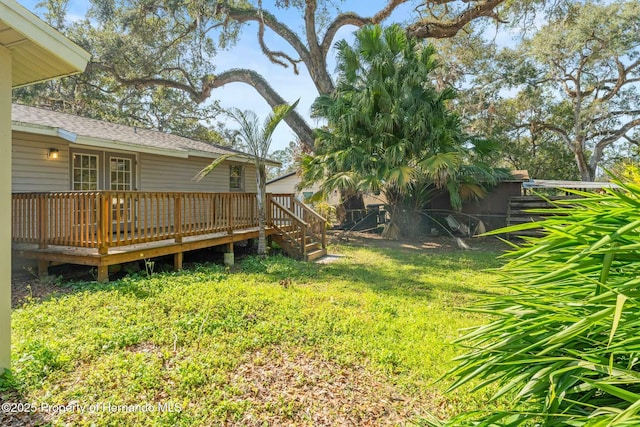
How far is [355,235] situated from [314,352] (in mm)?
10905

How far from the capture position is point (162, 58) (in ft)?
55.6

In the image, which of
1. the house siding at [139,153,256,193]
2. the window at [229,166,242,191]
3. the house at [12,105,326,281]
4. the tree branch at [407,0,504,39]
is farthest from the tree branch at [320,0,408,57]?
the house at [12,105,326,281]

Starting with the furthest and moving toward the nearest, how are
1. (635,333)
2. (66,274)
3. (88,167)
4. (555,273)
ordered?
1. (88,167)
2. (66,274)
3. (555,273)
4. (635,333)

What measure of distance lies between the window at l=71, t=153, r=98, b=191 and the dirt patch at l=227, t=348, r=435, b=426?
7.59 metres

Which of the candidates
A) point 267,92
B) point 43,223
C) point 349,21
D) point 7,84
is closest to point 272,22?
point 267,92

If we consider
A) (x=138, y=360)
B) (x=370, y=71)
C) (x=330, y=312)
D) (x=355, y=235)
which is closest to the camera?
(x=138, y=360)

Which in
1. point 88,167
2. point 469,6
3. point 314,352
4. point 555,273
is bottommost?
point 314,352

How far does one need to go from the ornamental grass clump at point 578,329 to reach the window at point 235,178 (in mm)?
12531

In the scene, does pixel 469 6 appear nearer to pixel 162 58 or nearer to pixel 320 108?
pixel 320 108

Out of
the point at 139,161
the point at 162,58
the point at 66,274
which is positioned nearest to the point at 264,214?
the point at 139,161

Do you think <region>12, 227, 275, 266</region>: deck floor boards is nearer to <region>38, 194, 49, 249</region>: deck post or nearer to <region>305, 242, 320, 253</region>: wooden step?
<region>38, 194, 49, 249</region>: deck post

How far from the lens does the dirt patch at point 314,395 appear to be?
2.66 metres

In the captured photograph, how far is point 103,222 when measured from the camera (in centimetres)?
577

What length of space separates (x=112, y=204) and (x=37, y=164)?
3024mm
